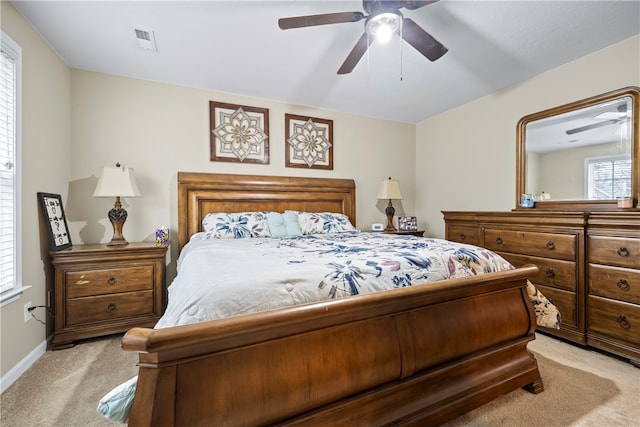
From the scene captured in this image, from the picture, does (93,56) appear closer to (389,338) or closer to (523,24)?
(389,338)

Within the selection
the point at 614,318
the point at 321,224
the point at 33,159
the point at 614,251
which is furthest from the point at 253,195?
the point at 614,318

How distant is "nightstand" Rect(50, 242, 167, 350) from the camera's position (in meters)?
2.24

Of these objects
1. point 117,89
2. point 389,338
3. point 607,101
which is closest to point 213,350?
point 389,338

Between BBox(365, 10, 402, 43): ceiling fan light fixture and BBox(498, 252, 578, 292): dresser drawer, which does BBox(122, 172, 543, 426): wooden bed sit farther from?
BBox(365, 10, 402, 43): ceiling fan light fixture

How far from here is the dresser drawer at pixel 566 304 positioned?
2.26 meters

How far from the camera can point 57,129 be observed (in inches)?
95.4

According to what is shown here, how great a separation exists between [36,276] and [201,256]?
1.43 metres

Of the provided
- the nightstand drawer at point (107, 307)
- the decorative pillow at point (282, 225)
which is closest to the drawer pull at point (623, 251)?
the decorative pillow at point (282, 225)

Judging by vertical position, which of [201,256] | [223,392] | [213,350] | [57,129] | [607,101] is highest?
[607,101]

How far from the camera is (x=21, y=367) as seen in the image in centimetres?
189

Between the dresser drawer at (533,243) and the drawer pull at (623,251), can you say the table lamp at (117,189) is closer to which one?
the dresser drawer at (533,243)

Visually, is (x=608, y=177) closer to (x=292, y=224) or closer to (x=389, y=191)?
(x=389, y=191)

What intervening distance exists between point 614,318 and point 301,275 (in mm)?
2347

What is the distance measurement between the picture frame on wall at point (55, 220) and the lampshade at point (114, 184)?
275 mm
